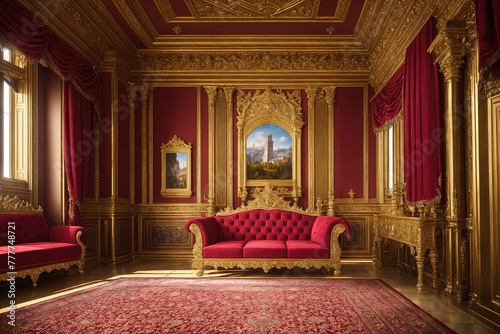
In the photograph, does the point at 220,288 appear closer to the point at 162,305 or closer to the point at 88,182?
the point at 162,305

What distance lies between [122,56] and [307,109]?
3.80 meters

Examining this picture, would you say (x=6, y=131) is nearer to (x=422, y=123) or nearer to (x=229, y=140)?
(x=229, y=140)

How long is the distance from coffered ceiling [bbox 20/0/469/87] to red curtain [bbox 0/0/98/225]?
267mm

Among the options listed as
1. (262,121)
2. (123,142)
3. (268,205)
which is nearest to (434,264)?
(268,205)

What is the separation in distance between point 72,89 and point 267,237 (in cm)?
415

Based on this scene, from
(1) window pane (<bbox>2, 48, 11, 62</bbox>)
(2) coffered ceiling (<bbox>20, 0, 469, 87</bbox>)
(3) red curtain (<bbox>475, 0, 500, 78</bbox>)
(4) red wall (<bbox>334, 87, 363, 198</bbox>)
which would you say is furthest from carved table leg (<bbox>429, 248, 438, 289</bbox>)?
(1) window pane (<bbox>2, 48, 11, 62</bbox>)

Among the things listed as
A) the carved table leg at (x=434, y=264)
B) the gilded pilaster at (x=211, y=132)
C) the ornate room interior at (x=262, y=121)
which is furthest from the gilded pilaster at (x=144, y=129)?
the carved table leg at (x=434, y=264)

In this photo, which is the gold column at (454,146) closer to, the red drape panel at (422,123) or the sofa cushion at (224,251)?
the red drape panel at (422,123)

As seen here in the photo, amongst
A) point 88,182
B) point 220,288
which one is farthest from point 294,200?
point 88,182

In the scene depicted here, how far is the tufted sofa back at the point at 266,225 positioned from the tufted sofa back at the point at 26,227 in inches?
113

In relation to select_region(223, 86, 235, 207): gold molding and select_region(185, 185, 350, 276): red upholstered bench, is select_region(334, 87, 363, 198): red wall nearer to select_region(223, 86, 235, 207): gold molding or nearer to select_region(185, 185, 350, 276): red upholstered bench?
select_region(185, 185, 350, 276): red upholstered bench

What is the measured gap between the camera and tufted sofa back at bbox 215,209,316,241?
7.63 meters

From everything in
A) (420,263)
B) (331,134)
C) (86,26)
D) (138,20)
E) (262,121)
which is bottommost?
(420,263)

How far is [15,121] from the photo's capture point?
21.4ft
